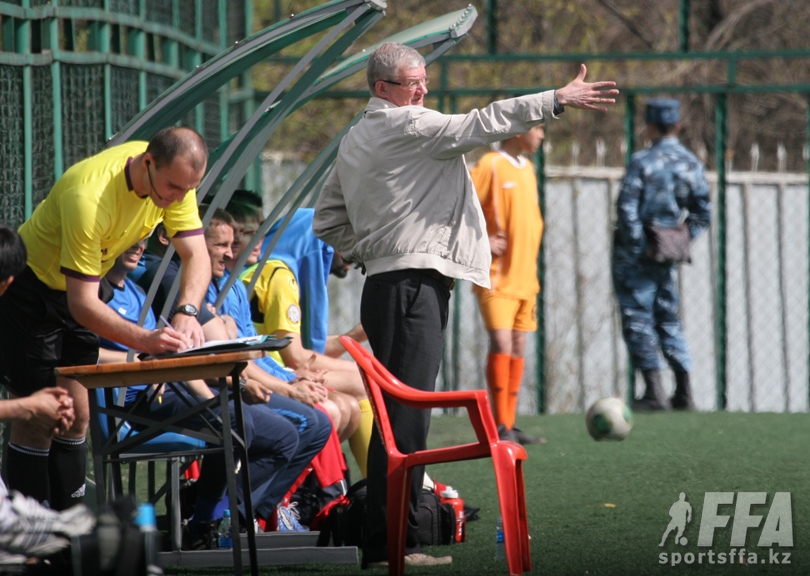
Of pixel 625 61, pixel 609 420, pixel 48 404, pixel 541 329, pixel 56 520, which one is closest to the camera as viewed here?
pixel 56 520

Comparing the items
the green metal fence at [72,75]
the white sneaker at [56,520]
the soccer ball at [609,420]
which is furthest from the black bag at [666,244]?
the white sneaker at [56,520]

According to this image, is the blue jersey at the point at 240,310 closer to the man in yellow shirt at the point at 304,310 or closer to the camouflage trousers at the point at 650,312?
the man in yellow shirt at the point at 304,310

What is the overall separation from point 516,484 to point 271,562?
3.39ft

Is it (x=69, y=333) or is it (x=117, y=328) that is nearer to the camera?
(x=117, y=328)

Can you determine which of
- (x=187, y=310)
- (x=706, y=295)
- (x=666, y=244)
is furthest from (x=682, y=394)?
(x=187, y=310)

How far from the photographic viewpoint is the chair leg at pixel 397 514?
3.95 metres

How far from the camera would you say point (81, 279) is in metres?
3.99

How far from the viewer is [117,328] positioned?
3980mm

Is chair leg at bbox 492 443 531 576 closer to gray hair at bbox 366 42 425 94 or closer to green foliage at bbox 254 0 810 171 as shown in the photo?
gray hair at bbox 366 42 425 94

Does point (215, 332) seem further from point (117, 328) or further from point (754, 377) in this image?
point (754, 377)

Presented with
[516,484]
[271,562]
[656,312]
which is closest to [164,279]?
[271,562]

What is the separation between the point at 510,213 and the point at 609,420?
1.49 meters

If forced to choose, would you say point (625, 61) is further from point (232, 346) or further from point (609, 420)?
point (232, 346)

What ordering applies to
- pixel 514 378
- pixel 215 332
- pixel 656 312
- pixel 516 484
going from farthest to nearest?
pixel 656 312, pixel 514 378, pixel 215 332, pixel 516 484
